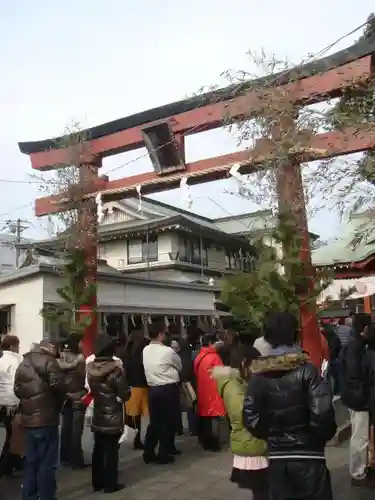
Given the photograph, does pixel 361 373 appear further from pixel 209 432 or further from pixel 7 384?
pixel 7 384

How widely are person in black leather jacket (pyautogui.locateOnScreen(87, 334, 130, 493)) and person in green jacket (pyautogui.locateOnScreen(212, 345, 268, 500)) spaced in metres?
1.64

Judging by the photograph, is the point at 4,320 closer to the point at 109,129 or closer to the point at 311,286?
the point at 109,129

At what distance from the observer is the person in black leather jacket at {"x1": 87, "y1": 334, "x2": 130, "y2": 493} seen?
621 centimetres

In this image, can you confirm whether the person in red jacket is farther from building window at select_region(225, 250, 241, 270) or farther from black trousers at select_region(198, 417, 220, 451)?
building window at select_region(225, 250, 241, 270)

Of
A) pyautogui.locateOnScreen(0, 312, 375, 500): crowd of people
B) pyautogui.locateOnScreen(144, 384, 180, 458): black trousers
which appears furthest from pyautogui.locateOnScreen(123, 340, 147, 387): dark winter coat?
pyautogui.locateOnScreen(144, 384, 180, 458): black trousers

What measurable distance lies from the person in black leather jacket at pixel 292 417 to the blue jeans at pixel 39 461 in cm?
271

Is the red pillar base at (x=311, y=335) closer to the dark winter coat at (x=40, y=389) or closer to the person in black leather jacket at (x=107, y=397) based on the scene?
the person in black leather jacket at (x=107, y=397)

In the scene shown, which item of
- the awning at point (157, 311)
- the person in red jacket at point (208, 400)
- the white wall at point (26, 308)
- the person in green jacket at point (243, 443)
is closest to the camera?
the person in green jacket at point (243, 443)

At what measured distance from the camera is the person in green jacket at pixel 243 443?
180 inches

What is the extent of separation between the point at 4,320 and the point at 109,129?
542cm

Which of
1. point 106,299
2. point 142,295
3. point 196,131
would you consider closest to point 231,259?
point 142,295

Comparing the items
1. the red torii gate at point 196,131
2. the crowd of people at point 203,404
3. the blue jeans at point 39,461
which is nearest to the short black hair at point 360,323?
the crowd of people at point 203,404

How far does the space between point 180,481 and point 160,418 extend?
41.8 inches

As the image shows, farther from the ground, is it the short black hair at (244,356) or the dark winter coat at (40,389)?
the short black hair at (244,356)
